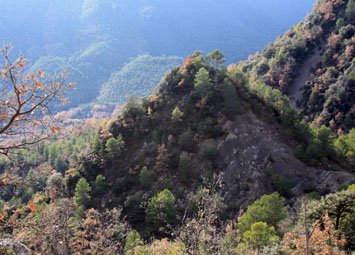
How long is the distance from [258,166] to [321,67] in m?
57.8

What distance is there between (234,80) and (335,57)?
46734mm

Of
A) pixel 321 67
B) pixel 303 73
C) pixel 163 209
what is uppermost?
pixel 303 73

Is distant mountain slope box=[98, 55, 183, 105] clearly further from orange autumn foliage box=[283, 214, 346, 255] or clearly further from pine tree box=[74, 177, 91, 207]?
orange autumn foliage box=[283, 214, 346, 255]

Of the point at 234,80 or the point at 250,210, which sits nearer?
the point at 250,210

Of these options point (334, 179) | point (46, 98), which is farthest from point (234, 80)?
point (46, 98)

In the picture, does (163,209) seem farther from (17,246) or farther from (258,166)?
(17,246)

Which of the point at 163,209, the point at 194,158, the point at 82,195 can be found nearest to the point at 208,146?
the point at 194,158

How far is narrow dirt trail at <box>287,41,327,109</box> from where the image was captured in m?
85.1

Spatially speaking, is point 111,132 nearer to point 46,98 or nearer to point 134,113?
point 134,113

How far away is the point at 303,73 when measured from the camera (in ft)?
288

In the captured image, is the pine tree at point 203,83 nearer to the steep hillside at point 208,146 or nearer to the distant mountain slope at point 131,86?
the steep hillside at point 208,146

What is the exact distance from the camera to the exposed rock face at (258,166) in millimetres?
39125

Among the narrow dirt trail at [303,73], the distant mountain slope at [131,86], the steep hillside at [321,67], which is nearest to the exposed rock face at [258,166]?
the steep hillside at [321,67]

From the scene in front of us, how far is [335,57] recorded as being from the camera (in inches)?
3091
